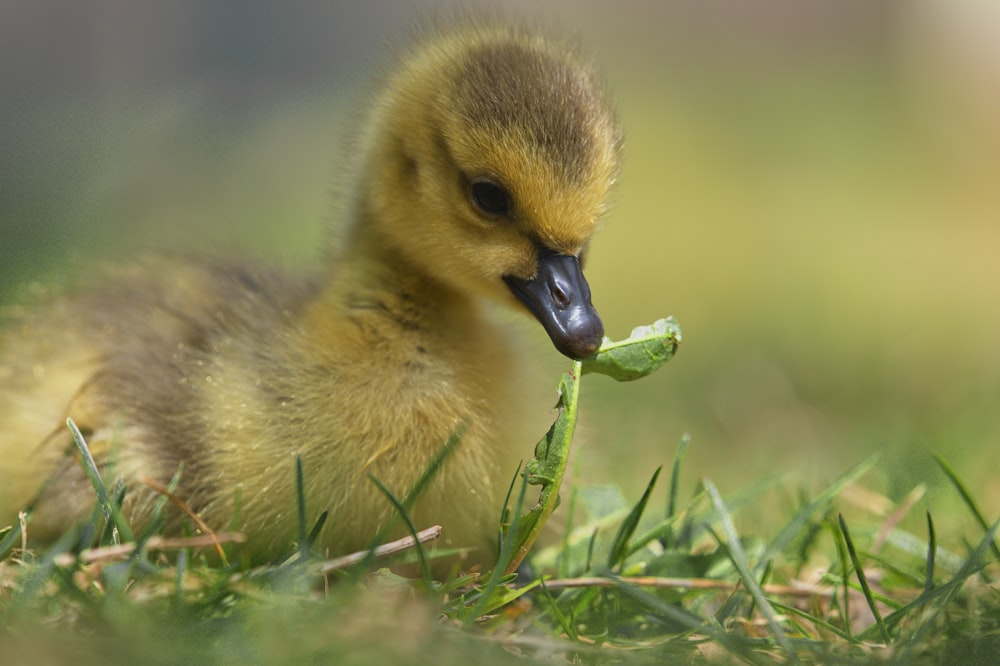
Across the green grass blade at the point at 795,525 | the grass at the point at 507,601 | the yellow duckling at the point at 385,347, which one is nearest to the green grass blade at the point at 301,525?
the grass at the point at 507,601

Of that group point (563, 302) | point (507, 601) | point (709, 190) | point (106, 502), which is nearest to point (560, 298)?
point (563, 302)

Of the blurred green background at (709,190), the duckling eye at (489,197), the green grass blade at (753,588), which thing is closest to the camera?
the green grass blade at (753,588)

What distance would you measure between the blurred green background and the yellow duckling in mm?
288

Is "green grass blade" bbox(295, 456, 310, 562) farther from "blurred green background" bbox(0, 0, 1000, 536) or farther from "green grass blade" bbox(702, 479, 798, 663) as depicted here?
"blurred green background" bbox(0, 0, 1000, 536)

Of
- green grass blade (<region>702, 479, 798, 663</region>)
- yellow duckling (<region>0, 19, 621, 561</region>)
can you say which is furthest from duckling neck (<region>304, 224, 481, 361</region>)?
green grass blade (<region>702, 479, 798, 663</region>)

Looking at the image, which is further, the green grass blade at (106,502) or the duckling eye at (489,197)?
the duckling eye at (489,197)

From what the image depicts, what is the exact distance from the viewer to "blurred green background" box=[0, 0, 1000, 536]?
2.84 metres

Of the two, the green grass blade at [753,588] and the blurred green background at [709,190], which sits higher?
the blurred green background at [709,190]

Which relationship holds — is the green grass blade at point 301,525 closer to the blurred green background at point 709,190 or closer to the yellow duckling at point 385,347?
the yellow duckling at point 385,347

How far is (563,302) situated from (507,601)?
0.45 metres

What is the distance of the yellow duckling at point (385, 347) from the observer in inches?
65.2

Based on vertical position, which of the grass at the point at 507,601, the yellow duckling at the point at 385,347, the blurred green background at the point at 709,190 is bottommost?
the grass at the point at 507,601

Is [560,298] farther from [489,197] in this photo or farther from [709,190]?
[709,190]

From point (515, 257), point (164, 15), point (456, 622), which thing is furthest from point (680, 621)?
point (164, 15)
